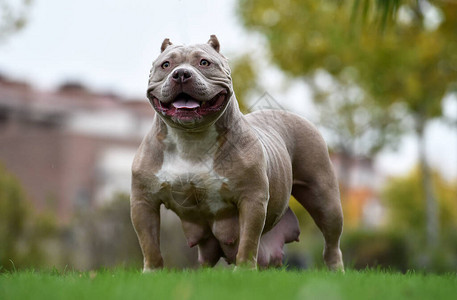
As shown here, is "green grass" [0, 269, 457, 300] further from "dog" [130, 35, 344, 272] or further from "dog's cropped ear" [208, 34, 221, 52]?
"dog's cropped ear" [208, 34, 221, 52]

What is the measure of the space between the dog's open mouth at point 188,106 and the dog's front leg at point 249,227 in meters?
0.67

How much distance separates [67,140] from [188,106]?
113 feet

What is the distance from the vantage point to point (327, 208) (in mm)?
5914

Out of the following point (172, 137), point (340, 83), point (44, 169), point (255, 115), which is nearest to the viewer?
point (172, 137)

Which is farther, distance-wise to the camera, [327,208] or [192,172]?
[327,208]

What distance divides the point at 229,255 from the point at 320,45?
53.7 feet

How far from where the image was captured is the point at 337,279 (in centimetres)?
422

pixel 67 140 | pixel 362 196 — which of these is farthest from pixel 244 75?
pixel 362 196

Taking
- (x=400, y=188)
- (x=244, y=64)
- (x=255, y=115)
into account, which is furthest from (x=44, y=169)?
(x=255, y=115)

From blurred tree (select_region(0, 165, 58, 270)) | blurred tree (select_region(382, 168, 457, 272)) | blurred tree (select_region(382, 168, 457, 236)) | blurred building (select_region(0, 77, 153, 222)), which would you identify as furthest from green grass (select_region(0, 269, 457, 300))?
blurred tree (select_region(382, 168, 457, 236))

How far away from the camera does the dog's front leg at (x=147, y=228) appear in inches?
199

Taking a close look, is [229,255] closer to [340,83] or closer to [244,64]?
[244,64]

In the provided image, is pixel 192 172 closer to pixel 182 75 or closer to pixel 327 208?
pixel 182 75

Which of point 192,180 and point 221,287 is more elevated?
point 192,180
